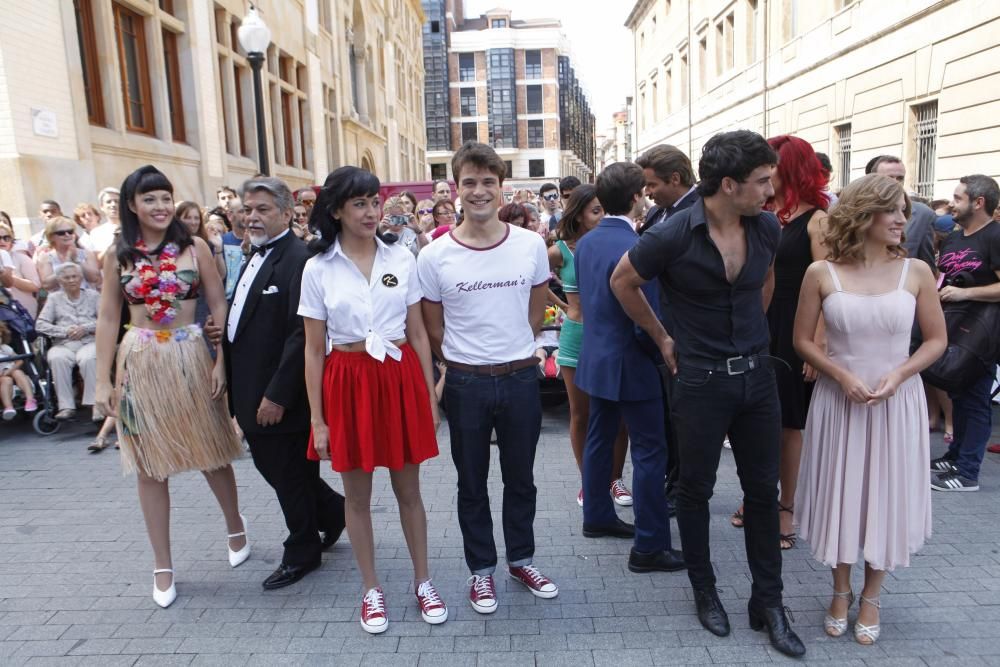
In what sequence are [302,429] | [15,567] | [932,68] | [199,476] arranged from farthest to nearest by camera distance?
[932,68] < [199,476] < [15,567] < [302,429]

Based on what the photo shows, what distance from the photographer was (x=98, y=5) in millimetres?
11477

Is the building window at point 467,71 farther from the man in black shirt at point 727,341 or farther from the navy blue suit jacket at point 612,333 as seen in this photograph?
the man in black shirt at point 727,341

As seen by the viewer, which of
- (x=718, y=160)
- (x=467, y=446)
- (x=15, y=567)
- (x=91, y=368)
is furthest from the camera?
(x=91, y=368)

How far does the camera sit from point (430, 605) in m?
3.34

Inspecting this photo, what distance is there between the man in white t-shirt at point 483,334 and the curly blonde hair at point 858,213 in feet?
4.20

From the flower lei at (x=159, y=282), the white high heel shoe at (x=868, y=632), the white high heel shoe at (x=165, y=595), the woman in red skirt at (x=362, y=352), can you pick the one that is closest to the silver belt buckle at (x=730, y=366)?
the white high heel shoe at (x=868, y=632)

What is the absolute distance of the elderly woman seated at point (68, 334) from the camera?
670cm

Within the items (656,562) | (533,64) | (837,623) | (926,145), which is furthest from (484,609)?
(533,64)

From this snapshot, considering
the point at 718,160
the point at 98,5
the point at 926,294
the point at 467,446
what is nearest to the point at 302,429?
the point at 467,446

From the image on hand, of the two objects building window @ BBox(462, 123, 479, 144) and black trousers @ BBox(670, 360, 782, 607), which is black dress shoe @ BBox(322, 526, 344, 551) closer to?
black trousers @ BBox(670, 360, 782, 607)

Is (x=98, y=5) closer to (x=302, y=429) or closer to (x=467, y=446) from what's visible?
(x=302, y=429)

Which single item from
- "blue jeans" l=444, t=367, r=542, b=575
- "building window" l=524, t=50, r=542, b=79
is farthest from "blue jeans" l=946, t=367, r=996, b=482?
"building window" l=524, t=50, r=542, b=79

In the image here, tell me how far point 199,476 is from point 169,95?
11.8 metres

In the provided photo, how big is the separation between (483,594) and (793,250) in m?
2.33
